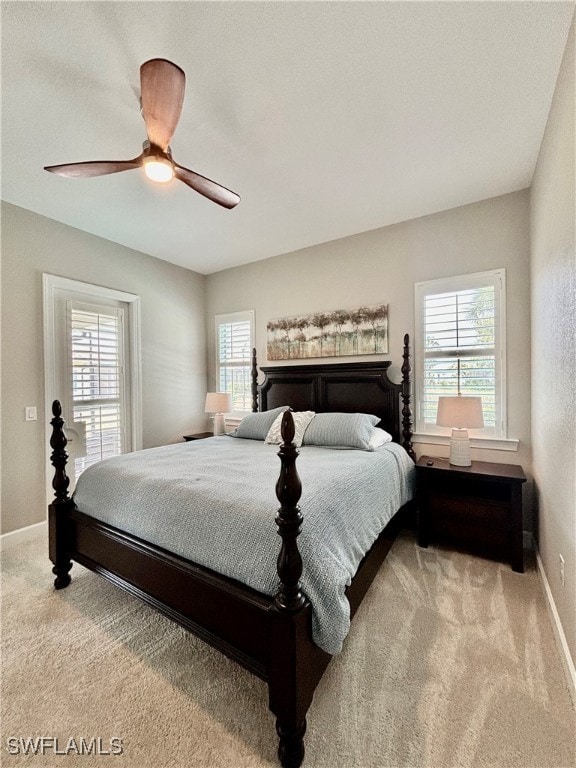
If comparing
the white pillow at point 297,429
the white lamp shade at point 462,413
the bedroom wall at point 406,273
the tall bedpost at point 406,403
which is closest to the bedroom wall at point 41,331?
the bedroom wall at point 406,273

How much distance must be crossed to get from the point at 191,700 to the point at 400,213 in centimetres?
372

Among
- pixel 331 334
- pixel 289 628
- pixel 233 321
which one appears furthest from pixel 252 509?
pixel 233 321

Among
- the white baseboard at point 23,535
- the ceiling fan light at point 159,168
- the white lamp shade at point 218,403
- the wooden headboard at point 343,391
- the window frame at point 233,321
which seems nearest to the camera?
the ceiling fan light at point 159,168

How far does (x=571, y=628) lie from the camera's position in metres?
1.49

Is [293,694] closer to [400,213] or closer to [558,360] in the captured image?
[558,360]

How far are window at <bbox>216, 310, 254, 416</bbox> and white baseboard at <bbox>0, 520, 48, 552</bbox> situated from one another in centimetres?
233

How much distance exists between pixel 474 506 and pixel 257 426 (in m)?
2.02

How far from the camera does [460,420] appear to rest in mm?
2648

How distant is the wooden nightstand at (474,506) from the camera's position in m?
2.38

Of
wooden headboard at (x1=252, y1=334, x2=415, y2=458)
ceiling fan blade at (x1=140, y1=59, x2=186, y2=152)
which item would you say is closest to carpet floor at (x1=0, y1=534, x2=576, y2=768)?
wooden headboard at (x1=252, y1=334, x2=415, y2=458)

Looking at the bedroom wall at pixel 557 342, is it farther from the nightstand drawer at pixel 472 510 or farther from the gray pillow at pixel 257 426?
the gray pillow at pixel 257 426

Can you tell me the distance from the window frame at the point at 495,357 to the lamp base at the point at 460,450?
0.93 ft

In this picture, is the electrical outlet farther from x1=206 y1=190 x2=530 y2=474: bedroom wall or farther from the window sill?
the window sill

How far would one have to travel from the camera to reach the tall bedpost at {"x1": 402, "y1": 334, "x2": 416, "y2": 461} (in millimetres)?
3135
